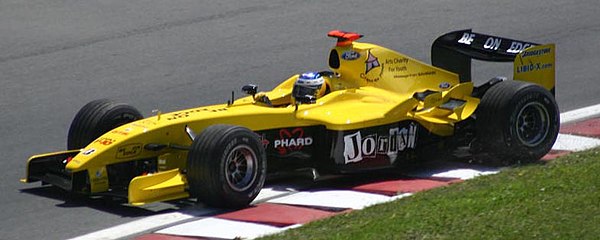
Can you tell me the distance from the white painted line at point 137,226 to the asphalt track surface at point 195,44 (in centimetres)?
196

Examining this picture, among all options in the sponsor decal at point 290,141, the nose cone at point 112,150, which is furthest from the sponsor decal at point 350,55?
the nose cone at point 112,150

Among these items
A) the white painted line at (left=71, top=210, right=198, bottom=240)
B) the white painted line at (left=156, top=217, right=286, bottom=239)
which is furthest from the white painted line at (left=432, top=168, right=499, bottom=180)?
the white painted line at (left=71, top=210, right=198, bottom=240)

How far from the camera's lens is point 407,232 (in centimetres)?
903

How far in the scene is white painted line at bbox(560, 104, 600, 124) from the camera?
13953 mm

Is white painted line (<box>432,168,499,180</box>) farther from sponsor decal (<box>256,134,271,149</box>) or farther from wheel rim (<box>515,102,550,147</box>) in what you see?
sponsor decal (<box>256,134,271,149</box>)

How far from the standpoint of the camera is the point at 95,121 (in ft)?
38.5

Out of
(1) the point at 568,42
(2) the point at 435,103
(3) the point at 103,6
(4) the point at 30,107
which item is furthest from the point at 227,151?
(3) the point at 103,6

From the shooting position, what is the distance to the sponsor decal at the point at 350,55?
12.3 metres

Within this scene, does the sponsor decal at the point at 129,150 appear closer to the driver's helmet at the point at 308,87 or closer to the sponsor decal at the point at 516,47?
the driver's helmet at the point at 308,87

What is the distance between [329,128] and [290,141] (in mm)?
356

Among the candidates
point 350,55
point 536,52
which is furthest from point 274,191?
point 536,52

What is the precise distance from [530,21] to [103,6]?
6128mm

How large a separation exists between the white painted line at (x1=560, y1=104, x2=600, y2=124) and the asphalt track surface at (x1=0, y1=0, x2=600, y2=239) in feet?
0.74

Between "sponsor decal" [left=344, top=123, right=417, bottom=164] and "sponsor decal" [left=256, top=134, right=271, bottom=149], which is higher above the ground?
Result: "sponsor decal" [left=256, top=134, right=271, bottom=149]
